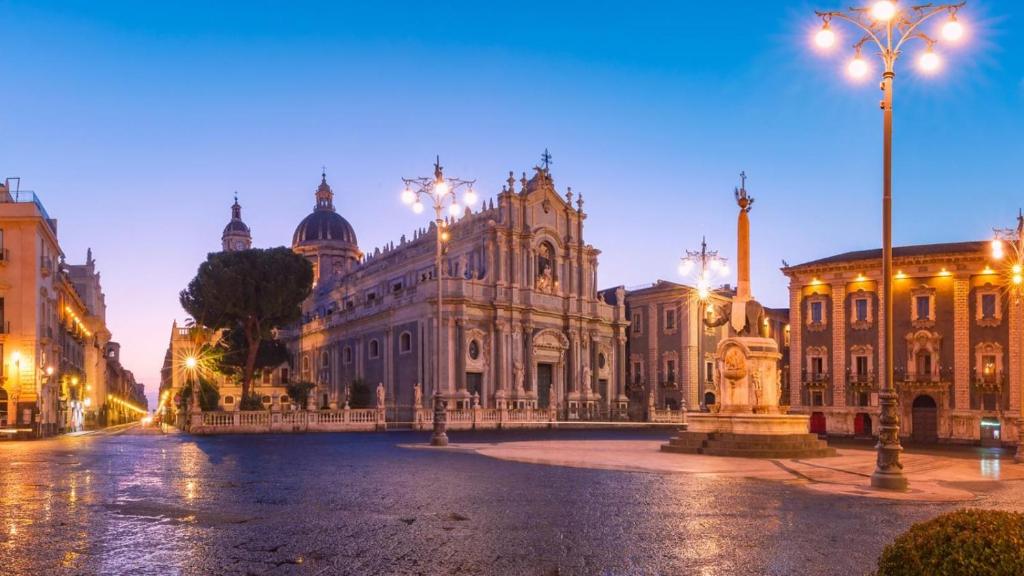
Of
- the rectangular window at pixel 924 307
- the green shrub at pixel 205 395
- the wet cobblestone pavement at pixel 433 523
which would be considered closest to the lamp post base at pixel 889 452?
the wet cobblestone pavement at pixel 433 523

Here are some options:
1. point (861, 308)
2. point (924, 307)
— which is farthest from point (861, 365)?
point (924, 307)

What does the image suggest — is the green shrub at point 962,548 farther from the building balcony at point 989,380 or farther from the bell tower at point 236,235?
the bell tower at point 236,235

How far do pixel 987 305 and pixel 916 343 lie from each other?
4378 mm

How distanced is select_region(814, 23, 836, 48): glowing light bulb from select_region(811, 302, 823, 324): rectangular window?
4219 cm

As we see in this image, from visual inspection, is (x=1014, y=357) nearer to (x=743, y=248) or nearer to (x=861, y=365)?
(x=861, y=365)

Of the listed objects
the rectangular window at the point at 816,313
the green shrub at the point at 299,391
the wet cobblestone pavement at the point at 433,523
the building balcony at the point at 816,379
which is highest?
the rectangular window at the point at 816,313

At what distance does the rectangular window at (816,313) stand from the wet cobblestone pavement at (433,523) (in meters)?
39.8

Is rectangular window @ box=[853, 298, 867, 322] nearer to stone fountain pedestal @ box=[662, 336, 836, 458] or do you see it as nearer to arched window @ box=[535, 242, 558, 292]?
arched window @ box=[535, 242, 558, 292]

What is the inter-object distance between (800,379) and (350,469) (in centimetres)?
4242

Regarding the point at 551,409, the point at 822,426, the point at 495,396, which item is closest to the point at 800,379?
the point at 822,426

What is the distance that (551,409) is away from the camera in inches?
2164

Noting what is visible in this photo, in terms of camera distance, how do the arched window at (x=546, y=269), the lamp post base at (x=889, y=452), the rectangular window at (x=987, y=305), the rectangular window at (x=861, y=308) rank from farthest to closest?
the arched window at (x=546, y=269) < the rectangular window at (x=861, y=308) < the rectangular window at (x=987, y=305) < the lamp post base at (x=889, y=452)

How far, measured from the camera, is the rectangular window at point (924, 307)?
5022 cm

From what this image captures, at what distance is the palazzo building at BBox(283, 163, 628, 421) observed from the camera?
2292 inches
